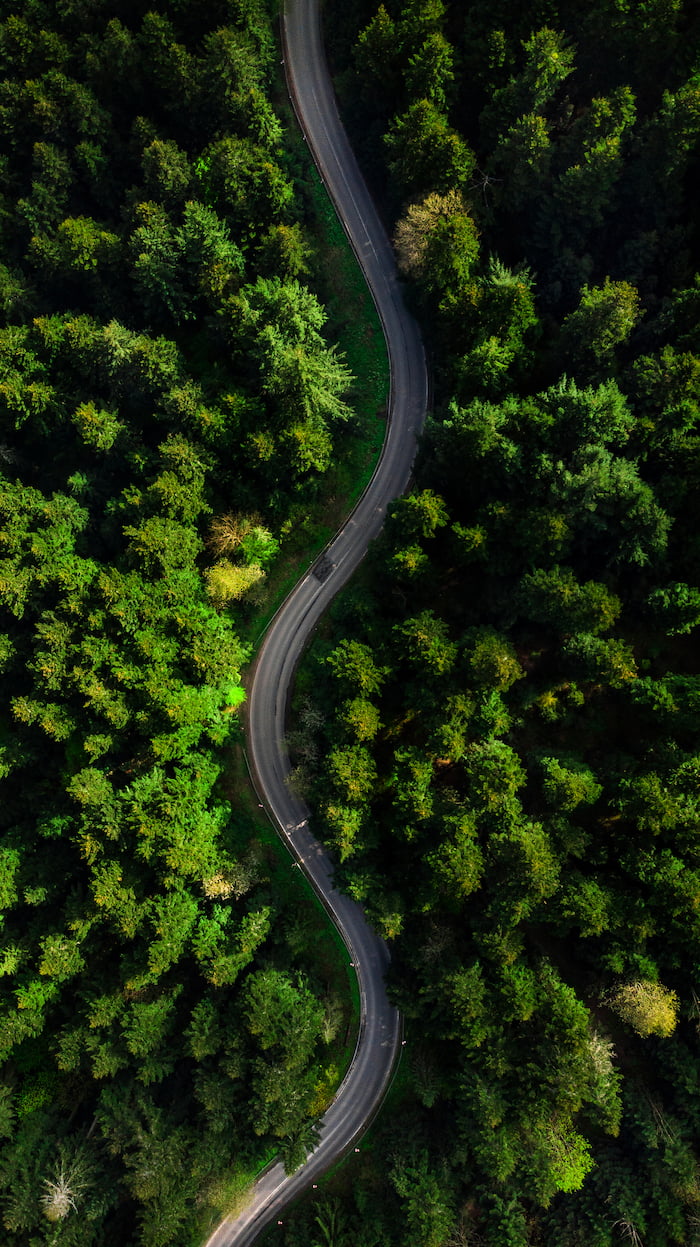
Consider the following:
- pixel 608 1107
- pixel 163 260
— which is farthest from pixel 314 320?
pixel 608 1107

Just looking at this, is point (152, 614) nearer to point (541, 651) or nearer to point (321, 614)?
point (321, 614)

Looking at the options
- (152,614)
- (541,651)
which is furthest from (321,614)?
(541,651)

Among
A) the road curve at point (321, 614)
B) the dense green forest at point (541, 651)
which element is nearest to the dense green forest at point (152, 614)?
the road curve at point (321, 614)

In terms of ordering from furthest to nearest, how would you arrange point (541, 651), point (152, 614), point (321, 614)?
point (321, 614)
point (152, 614)
point (541, 651)

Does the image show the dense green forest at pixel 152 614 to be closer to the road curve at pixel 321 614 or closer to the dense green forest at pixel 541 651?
the road curve at pixel 321 614

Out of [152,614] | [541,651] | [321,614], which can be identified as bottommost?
[541,651]

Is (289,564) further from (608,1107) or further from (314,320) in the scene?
(608,1107)

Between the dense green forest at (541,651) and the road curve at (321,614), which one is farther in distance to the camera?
the road curve at (321,614)
